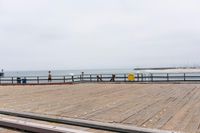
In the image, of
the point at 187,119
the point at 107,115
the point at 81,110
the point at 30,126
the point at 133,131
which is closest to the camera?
the point at 133,131

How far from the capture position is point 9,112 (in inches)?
372

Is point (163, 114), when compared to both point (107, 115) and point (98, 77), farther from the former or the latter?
point (98, 77)

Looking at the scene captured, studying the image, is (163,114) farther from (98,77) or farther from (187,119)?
(98,77)

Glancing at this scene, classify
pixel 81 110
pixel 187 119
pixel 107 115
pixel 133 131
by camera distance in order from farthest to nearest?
1. pixel 81 110
2. pixel 107 115
3. pixel 187 119
4. pixel 133 131

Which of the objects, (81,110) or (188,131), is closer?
(188,131)

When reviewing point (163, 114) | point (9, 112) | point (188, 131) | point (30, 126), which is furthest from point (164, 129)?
point (9, 112)

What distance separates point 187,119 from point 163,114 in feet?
3.32

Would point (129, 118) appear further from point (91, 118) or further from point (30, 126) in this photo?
point (30, 126)

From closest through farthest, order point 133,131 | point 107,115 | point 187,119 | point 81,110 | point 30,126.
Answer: point 133,131 < point 30,126 < point 187,119 < point 107,115 < point 81,110

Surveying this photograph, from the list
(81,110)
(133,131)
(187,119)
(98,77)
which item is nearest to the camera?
(133,131)

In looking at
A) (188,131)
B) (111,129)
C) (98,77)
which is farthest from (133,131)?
(98,77)

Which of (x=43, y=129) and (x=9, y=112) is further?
(x=9, y=112)

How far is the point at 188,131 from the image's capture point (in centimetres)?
688

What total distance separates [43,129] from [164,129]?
2.62m
